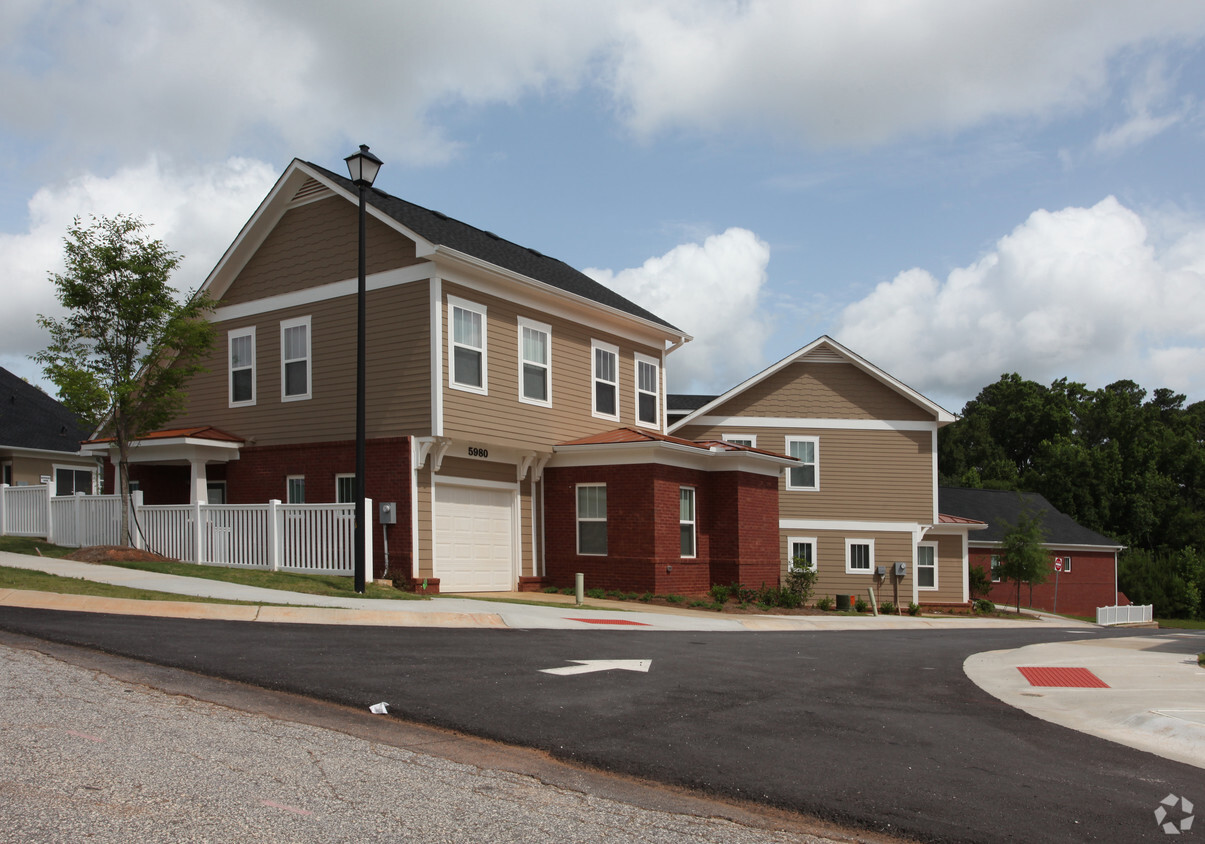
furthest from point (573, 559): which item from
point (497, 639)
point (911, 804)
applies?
point (911, 804)

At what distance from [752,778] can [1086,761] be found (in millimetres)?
2651

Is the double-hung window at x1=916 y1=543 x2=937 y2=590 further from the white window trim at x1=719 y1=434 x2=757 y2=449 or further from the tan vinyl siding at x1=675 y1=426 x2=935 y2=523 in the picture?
the white window trim at x1=719 y1=434 x2=757 y2=449

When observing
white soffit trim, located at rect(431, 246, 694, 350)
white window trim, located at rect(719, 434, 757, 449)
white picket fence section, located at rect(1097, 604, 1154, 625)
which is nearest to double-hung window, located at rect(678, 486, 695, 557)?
white soffit trim, located at rect(431, 246, 694, 350)

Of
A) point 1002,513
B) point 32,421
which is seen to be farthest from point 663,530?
point 1002,513

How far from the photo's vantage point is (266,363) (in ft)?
76.3

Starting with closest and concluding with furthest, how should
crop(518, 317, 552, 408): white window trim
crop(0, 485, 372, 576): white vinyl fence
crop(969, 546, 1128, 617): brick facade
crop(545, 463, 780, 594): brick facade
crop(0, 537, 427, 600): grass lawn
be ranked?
crop(0, 537, 427, 600): grass lawn, crop(0, 485, 372, 576): white vinyl fence, crop(545, 463, 780, 594): brick facade, crop(518, 317, 552, 408): white window trim, crop(969, 546, 1128, 617): brick facade

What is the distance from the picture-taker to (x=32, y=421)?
118ft

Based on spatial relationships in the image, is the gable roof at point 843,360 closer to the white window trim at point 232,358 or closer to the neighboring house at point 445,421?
the neighboring house at point 445,421

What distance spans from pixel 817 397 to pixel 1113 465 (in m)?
38.3

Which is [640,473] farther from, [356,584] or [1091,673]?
[1091,673]

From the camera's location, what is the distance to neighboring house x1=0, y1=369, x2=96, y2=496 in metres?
34.1

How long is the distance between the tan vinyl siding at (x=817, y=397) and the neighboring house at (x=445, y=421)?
6248mm

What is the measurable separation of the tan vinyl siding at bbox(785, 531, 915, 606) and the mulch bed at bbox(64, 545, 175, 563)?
1847cm

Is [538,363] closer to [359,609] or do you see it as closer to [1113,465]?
[359,609]
